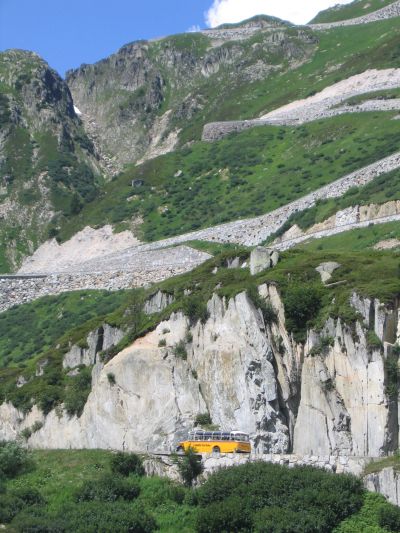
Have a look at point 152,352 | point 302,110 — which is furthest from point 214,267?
point 302,110

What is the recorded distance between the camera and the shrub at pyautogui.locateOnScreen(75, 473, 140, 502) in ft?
128

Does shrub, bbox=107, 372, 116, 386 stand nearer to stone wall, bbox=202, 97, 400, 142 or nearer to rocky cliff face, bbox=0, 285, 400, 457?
rocky cliff face, bbox=0, 285, 400, 457

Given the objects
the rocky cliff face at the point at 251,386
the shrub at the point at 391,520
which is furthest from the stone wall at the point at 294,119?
the shrub at the point at 391,520

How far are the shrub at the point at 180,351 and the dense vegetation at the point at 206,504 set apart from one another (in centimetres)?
1097

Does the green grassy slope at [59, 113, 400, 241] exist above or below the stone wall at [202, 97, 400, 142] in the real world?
below

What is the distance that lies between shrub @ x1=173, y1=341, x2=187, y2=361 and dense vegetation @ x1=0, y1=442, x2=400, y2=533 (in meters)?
11.0

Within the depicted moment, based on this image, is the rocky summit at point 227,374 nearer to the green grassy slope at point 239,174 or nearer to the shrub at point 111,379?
the shrub at point 111,379

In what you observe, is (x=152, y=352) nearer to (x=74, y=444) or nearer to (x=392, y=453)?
(x=74, y=444)

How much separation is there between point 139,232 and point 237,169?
710 inches

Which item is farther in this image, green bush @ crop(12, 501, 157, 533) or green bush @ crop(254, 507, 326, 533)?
green bush @ crop(12, 501, 157, 533)

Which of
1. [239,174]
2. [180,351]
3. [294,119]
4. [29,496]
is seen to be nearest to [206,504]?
[29,496]

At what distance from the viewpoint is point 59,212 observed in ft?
536

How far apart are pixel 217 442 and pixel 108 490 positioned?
212 inches

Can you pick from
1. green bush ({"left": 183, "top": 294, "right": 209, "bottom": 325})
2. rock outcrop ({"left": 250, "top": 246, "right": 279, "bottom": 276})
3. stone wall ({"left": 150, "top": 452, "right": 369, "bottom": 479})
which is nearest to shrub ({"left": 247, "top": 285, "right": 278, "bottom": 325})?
green bush ({"left": 183, "top": 294, "right": 209, "bottom": 325})
